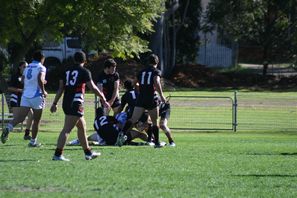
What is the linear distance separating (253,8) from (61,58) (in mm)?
15051

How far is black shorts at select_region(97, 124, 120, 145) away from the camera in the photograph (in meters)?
16.9

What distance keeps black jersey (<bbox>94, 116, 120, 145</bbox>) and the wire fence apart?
27.5 ft

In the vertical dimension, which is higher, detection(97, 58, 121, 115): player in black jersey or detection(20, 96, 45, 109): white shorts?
detection(97, 58, 121, 115): player in black jersey

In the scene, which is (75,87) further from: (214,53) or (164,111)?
(214,53)

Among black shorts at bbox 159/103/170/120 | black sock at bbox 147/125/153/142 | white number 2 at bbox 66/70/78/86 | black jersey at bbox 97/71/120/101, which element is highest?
white number 2 at bbox 66/70/78/86

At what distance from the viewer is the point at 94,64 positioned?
4850 centimetres

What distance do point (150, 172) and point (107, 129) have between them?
17.9ft

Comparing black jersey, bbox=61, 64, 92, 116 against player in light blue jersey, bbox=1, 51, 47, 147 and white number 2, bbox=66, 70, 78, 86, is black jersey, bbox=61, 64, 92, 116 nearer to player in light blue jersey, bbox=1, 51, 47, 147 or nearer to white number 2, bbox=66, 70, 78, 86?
white number 2, bbox=66, 70, 78, 86

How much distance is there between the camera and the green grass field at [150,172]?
9766 mm

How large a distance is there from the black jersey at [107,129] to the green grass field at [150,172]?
0.54 metres

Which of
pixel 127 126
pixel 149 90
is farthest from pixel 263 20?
pixel 149 90

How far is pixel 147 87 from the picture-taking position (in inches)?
A: 640

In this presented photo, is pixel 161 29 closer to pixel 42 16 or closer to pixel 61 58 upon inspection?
pixel 61 58

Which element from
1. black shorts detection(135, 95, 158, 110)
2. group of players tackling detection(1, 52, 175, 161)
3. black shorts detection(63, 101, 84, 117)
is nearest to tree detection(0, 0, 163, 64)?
group of players tackling detection(1, 52, 175, 161)
